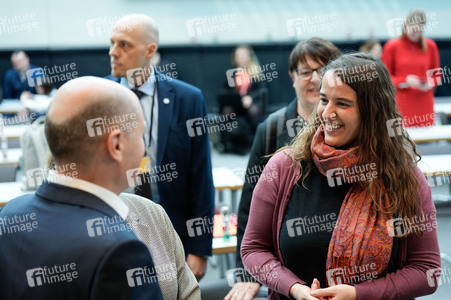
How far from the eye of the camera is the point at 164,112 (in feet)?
8.82

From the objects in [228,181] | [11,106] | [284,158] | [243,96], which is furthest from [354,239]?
[11,106]

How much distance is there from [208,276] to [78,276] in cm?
352

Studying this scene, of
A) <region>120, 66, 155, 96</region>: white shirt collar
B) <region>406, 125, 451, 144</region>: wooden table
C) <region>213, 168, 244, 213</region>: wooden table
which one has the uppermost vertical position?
<region>120, 66, 155, 96</region>: white shirt collar

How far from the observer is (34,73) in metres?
9.05

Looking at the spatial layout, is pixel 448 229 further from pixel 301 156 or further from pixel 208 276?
pixel 301 156

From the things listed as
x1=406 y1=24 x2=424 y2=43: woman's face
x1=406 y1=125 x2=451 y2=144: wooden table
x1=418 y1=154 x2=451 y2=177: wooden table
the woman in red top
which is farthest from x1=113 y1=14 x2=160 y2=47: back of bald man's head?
x1=406 y1=24 x2=424 y2=43: woman's face

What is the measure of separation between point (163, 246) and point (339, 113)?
0.77m

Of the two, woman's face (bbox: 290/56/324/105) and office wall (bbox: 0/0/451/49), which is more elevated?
office wall (bbox: 0/0/451/49)

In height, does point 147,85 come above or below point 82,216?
above

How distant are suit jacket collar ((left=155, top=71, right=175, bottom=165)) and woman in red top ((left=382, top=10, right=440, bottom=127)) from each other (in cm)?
357

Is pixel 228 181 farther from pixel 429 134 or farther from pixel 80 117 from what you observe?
pixel 80 117

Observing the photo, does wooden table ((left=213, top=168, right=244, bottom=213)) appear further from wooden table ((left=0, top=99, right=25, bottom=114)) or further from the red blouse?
wooden table ((left=0, top=99, right=25, bottom=114))

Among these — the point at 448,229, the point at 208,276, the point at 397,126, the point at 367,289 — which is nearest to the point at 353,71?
the point at 397,126

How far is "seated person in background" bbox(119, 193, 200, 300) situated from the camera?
5.25 feet
